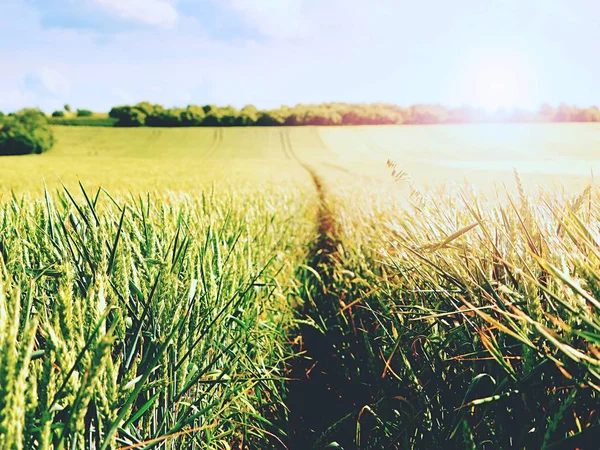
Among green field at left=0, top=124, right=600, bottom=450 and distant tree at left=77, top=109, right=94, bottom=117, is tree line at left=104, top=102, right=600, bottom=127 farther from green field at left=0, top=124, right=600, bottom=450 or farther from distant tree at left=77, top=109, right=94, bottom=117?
green field at left=0, top=124, right=600, bottom=450

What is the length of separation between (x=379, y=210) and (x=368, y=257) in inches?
31.8

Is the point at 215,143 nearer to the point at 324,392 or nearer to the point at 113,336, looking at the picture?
the point at 324,392

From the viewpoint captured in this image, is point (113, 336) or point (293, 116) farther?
point (293, 116)

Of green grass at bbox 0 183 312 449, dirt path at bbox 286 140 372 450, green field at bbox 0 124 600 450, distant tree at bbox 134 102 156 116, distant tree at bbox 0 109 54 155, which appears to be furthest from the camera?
distant tree at bbox 134 102 156 116

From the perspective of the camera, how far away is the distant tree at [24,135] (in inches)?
1911

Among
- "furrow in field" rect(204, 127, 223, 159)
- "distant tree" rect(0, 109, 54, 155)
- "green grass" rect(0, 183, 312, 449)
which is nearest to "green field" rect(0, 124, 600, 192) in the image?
"furrow in field" rect(204, 127, 223, 159)

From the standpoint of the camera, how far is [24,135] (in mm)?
49125

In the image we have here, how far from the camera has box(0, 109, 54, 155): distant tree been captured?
159ft

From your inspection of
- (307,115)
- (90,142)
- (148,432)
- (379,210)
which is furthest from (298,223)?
(307,115)

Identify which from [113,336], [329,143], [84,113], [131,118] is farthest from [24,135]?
[113,336]

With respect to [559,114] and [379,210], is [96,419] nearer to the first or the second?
[379,210]

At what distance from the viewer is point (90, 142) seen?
172 ft

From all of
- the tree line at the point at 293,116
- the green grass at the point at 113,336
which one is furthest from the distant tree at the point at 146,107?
the green grass at the point at 113,336

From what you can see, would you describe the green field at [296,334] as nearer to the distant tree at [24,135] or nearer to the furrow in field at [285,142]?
the furrow in field at [285,142]
